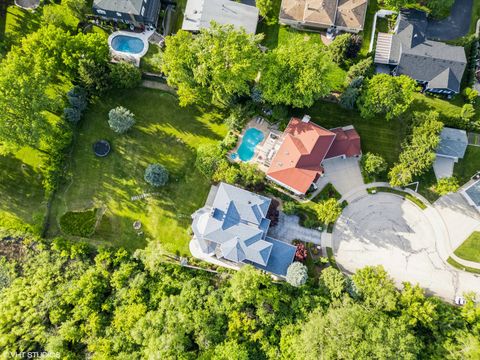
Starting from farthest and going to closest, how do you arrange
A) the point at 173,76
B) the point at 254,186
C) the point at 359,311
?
the point at 254,186 → the point at 173,76 → the point at 359,311

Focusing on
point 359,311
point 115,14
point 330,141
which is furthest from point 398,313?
point 115,14

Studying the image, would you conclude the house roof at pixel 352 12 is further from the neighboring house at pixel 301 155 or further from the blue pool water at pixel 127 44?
the blue pool water at pixel 127 44

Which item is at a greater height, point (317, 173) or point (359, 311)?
point (317, 173)

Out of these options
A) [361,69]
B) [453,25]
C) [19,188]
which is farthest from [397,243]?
[19,188]

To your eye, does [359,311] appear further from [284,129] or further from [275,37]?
[275,37]

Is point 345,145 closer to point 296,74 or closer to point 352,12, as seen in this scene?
point 296,74

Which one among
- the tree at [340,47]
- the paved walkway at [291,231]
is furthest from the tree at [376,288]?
the tree at [340,47]
